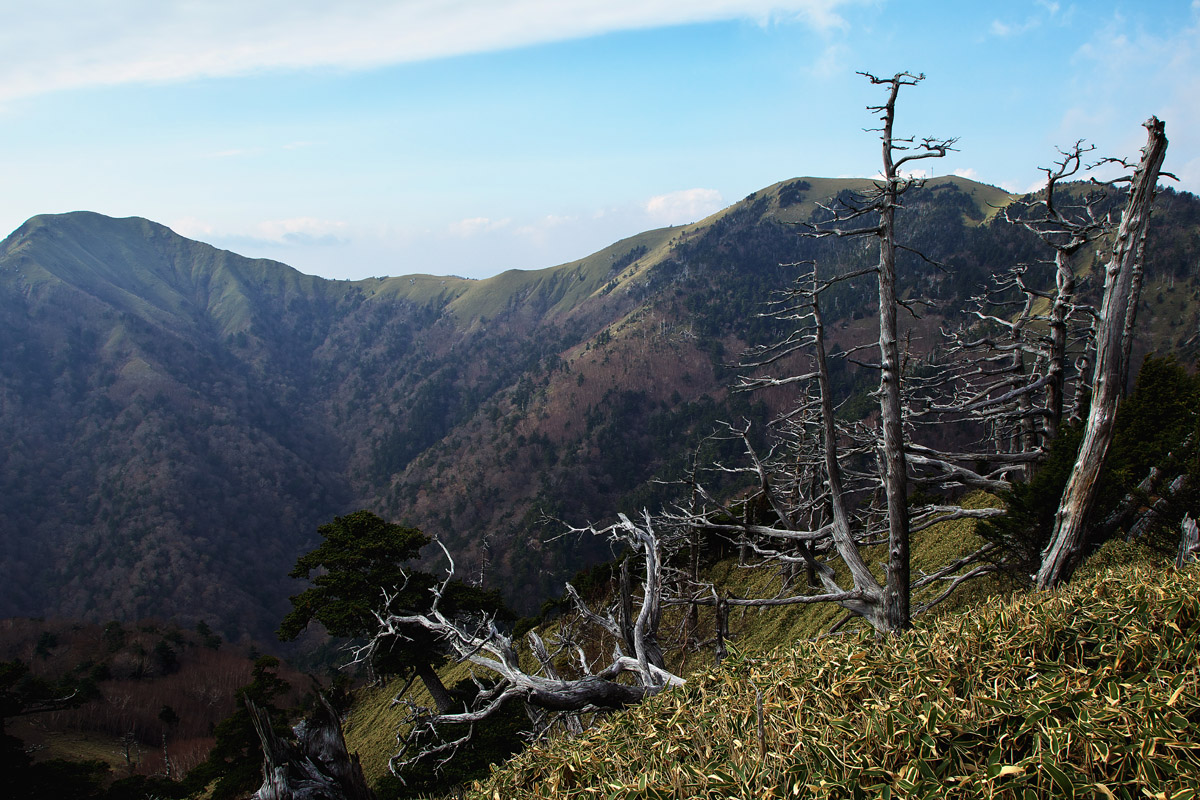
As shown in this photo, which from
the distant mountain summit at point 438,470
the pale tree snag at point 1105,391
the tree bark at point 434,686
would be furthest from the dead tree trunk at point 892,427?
the distant mountain summit at point 438,470

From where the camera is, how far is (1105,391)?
6.91 metres

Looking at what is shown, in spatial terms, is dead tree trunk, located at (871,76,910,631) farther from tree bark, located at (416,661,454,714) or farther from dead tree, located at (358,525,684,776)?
tree bark, located at (416,661,454,714)

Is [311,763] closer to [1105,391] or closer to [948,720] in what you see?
[948,720]

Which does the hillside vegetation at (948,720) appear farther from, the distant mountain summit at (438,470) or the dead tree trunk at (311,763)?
the distant mountain summit at (438,470)

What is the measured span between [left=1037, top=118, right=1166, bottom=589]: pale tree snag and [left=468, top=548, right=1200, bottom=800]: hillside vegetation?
3.09 metres

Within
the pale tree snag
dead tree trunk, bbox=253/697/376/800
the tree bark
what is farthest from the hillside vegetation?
the tree bark

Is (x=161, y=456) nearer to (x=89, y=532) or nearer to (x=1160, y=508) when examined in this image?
(x=89, y=532)

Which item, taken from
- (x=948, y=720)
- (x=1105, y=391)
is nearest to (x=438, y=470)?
(x=1105, y=391)

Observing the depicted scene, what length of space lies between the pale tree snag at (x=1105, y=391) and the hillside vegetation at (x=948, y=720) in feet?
10.1

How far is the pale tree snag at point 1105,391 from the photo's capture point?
6.86m

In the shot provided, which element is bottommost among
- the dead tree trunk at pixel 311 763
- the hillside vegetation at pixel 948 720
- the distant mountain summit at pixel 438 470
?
the distant mountain summit at pixel 438 470

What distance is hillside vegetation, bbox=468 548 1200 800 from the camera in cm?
243

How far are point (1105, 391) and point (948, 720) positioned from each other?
19.4 feet

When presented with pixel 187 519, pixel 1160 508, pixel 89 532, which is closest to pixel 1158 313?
pixel 1160 508
